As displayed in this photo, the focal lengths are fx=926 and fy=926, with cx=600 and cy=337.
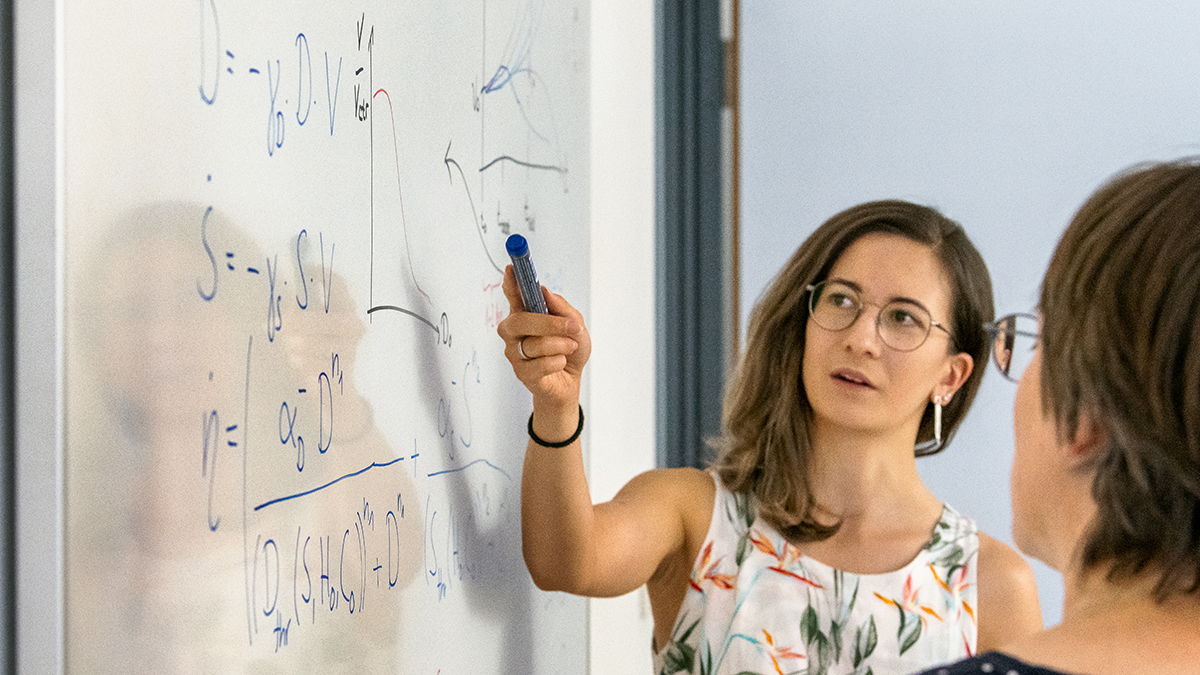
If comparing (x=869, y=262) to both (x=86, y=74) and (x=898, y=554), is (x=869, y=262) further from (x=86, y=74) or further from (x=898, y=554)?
(x=86, y=74)

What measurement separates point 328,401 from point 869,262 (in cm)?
76

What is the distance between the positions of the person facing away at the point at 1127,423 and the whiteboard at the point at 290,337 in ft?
1.51

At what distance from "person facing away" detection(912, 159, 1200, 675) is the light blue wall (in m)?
1.57

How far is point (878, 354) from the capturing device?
3.80ft

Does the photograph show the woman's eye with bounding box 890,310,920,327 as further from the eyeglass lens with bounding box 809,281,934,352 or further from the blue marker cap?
the blue marker cap

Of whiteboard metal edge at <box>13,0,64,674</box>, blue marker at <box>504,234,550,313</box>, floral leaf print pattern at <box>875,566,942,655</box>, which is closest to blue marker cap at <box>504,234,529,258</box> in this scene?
blue marker at <box>504,234,550,313</box>

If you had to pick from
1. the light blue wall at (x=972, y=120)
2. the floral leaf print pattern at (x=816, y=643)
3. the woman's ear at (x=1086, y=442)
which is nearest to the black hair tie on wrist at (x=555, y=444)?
the floral leaf print pattern at (x=816, y=643)

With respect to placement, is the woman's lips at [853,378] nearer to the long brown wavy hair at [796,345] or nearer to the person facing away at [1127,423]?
the long brown wavy hair at [796,345]

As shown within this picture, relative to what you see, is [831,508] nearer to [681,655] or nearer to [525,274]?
[681,655]

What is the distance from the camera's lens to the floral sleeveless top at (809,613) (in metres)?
1.10

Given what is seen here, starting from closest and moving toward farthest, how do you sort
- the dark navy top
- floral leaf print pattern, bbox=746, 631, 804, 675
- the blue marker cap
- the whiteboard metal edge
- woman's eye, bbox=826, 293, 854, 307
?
1. the whiteboard metal edge
2. the dark navy top
3. the blue marker cap
4. floral leaf print pattern, bbox=746, 631, 804, 675
5. woman's eye, bbox=826, 293, 854, 307

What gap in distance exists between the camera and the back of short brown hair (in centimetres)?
57

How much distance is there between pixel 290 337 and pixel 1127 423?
0.56 metres

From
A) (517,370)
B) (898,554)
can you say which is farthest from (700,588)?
(517,370)
